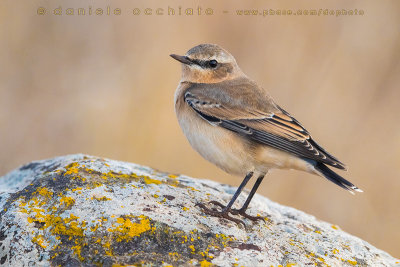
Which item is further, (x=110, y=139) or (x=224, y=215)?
(x=110, y=139)

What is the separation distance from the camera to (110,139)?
10766mm

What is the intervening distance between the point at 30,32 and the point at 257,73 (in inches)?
199

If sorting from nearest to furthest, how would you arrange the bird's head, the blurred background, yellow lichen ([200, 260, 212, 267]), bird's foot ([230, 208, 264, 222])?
1. yellow lichen ([200, 260, 212, 267])
2. bird's foot ([230, 208, 264, 222])
3. the bird's head
4. the blurred background

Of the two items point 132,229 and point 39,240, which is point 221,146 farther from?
point 39,240

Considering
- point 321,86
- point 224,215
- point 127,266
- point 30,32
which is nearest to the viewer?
point 127,266

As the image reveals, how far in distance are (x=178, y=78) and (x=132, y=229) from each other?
7068 millimetres

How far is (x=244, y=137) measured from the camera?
6.02 meters

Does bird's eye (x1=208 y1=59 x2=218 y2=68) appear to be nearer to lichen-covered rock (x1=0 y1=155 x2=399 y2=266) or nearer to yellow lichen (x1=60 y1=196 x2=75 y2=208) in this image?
lichen-covered rock (x1=0 y1=155 x2=399 y2=266)

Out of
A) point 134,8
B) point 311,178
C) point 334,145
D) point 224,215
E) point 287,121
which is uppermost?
point 134,8

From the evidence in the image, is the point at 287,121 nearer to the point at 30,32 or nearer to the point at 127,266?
the point at 127,266

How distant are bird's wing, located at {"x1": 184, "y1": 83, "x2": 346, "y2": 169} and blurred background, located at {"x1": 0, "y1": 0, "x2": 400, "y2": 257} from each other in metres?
4.55

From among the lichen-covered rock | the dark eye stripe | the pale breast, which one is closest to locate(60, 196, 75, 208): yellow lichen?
the lichen-covered rock

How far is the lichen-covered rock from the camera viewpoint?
431 centimetres

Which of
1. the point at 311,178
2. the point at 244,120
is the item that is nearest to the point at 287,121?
the point at 244,120
